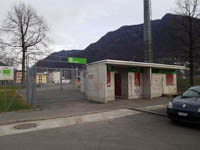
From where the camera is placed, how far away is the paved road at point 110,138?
4074 millimetres

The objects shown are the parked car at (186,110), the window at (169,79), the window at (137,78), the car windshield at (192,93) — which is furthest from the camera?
the window at (169,79)

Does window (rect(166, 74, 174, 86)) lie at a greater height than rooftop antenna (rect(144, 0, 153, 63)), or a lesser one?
lesser

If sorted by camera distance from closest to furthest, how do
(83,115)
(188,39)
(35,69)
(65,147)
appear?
(65,147), (83,115), (35,69), (188,39)

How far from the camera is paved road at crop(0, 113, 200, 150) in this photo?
160 inches

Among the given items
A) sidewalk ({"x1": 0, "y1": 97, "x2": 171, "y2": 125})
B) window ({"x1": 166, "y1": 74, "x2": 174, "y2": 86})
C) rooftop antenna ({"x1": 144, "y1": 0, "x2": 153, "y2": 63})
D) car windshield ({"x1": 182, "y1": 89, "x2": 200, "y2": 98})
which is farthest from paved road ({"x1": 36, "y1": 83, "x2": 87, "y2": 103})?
rooftop antenna ({"x1": 144, "y1": 0, "x2": 153, "y2": 63})

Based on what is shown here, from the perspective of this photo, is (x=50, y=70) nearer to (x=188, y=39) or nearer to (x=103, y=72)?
(x=103, y=72)

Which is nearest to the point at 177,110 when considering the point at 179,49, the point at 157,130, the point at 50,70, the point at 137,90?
the point at 157,130

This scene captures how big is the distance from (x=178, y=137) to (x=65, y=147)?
3.50m

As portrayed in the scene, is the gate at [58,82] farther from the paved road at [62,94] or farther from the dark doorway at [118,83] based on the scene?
the dark doorway at [118,83]

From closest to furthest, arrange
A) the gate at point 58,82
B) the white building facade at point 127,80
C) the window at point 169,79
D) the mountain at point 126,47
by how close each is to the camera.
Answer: the gate at point 58,82, the white building facade at point 127,80, the window at point 169,79, the mountain at point 126,47

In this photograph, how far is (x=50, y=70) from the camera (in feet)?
38.7

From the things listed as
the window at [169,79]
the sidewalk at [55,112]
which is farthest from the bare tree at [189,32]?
the sidewalk at [55,112]

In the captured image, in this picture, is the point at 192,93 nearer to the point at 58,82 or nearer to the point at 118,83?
the point at 118,83

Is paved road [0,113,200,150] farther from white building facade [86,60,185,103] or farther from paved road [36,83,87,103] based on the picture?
paved road [36,83,87,103]
